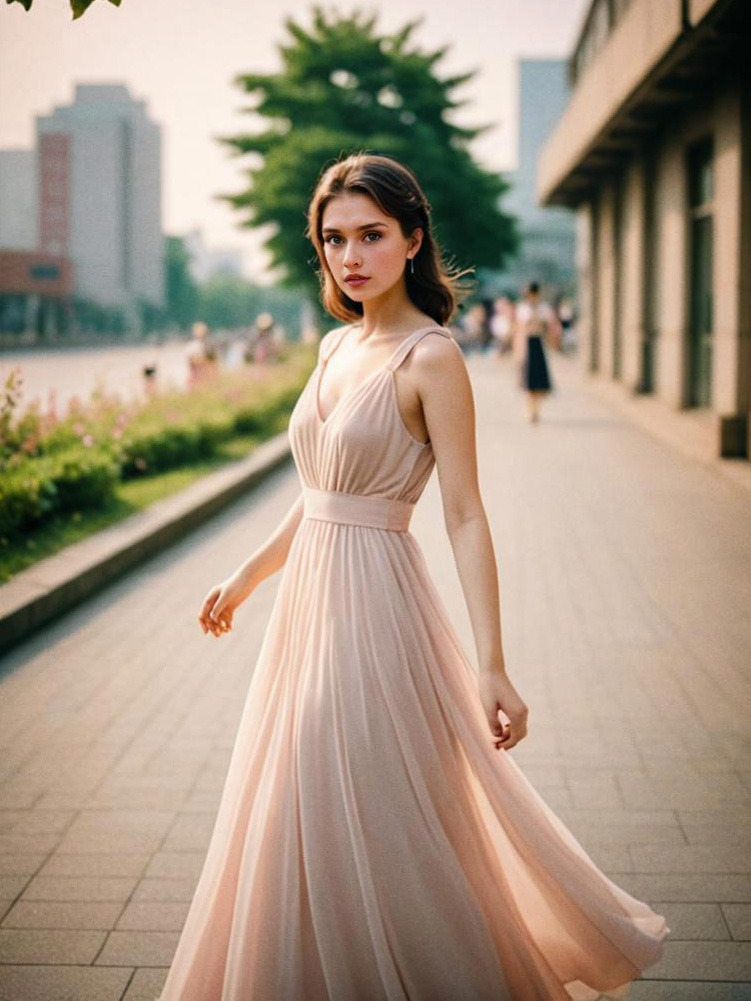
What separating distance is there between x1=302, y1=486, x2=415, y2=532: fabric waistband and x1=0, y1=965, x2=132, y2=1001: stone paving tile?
1346 mm

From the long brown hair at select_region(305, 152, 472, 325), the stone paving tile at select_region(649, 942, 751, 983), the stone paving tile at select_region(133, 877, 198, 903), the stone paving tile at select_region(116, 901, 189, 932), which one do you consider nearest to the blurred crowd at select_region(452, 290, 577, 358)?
the stone paving tile at select_region(133, 877, 198, 903)

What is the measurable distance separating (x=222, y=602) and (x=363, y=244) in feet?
2.96

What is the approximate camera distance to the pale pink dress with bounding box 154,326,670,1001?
2467 mm

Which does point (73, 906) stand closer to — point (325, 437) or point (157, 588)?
point (325, 437)

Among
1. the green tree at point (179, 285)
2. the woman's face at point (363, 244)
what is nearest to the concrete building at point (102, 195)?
the green tree at point (179, 285)

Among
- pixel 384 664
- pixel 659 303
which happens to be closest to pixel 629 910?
pixel 384 664

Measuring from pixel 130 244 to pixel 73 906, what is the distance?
4499 inches

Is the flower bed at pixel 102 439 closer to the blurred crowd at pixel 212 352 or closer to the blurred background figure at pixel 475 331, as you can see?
the blurred crowd at pixel 212 352

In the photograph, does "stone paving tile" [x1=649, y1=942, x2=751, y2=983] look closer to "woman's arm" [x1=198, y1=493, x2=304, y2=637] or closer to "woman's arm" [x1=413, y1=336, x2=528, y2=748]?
"woman's arm" [x1=413, y1=336, x2=528, y2=748]

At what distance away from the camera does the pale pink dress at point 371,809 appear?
2.47 meters

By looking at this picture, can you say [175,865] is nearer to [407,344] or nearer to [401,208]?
[407,344]

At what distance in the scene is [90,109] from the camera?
364 feet

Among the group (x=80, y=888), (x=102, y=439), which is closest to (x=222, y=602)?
(x=80, y=888)

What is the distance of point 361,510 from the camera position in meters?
2.61
